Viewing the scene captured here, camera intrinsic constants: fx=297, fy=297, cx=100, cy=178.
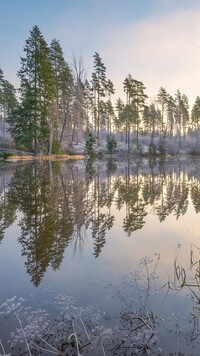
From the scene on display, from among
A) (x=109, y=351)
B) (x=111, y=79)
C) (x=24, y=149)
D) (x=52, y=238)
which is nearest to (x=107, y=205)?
(x=52, y=238)

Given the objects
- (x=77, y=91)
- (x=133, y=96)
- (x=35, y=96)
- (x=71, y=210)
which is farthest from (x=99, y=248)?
(x=133, y=96)

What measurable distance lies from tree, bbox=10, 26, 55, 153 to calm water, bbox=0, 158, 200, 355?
93.4 ft

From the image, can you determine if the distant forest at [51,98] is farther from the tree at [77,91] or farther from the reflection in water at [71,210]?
the reflection in water at [71,210]

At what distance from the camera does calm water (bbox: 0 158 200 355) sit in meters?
3.87

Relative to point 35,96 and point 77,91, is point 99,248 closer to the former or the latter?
point 35,96

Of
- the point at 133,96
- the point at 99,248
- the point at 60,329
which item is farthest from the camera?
the point at 133,96

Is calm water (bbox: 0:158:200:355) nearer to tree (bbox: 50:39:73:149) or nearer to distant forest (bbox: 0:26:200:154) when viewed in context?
distant forest (bbox: 0:26:200:154)

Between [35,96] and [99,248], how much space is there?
36.4 metres

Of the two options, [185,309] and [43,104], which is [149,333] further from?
[43,104]

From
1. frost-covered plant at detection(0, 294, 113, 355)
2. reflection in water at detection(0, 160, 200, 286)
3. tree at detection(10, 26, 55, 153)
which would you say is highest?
tree at detection(10, 26, 55, 153)

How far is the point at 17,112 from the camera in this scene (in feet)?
129

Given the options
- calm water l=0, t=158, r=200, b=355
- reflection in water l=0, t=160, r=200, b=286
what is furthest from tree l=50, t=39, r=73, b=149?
calm water l=0, t=158, r=200, b=355

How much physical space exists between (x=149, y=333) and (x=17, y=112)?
129ft

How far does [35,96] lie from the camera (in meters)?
39.2
